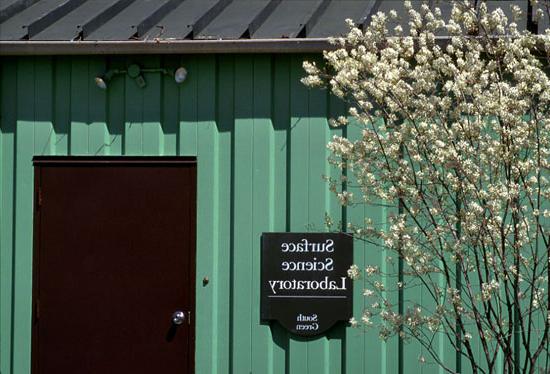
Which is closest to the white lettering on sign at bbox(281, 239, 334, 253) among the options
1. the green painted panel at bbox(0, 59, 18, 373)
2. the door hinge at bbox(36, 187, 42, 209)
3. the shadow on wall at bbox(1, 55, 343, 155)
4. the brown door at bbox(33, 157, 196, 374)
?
the brown door at bbox(33, 157, 196, 374)

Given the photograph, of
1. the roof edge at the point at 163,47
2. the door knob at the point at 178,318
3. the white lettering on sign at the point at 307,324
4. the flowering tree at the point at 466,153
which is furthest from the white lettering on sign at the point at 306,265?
the flowering tree at the point at 466,153

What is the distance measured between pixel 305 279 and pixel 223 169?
3.25ft

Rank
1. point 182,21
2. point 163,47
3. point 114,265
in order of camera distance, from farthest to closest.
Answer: point 182,21
point 114,265
point 163,47

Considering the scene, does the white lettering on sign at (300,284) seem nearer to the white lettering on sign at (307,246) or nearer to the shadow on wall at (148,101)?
the white lettering on sign at (307,246)

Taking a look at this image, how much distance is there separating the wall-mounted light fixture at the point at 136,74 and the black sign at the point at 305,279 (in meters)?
1.35

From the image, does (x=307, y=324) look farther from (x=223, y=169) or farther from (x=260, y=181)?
(x=223, y=169)

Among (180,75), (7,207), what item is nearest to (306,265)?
(180,75)

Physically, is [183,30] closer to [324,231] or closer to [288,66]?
[288,66]

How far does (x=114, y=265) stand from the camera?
23.8 ft

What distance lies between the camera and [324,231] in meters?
7.09

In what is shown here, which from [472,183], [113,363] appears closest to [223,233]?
[113,363]

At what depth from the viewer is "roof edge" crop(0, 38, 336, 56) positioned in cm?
686

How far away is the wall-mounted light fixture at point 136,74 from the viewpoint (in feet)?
23.8

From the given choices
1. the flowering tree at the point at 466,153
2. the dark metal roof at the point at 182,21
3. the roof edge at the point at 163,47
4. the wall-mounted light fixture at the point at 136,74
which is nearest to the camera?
the flowering tree at the point at 466,153
